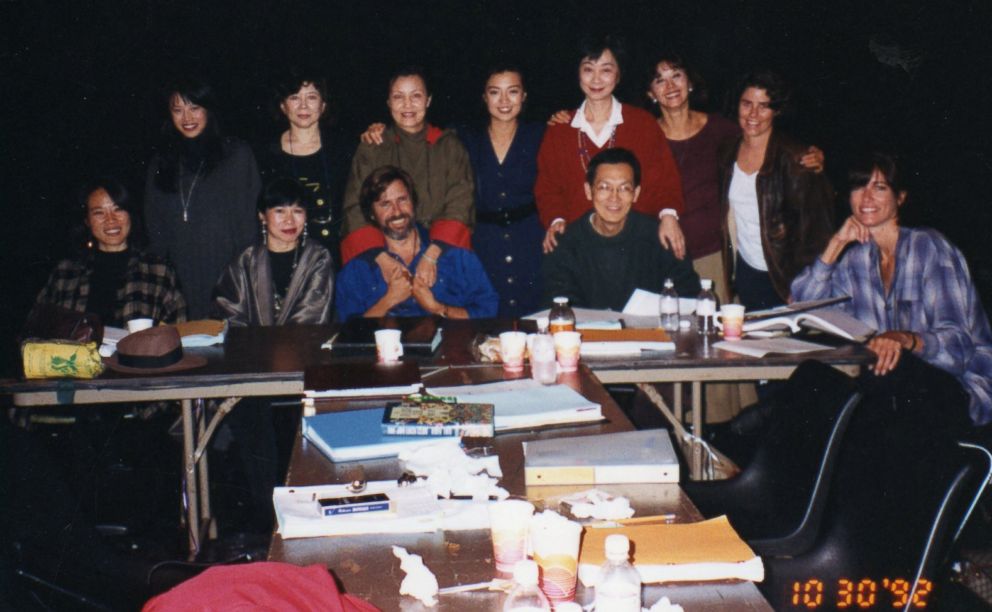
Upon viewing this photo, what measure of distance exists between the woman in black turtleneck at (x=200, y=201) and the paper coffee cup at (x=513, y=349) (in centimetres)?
197

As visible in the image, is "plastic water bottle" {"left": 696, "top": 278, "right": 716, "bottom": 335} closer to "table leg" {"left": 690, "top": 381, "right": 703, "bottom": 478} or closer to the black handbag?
"table leg" {"left": 690, "top": 381, "right": 703, "bottom": 478}

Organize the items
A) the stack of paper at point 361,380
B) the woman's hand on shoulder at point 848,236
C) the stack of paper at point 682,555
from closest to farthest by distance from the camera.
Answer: the stack of paper at point 682,555
the stack of paper at point 361,380
the woman's hand on shoulder at point 848,236

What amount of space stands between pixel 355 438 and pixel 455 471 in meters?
0.31

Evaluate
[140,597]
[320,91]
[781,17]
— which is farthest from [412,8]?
[140,597]

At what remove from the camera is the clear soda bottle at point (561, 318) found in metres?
3.04

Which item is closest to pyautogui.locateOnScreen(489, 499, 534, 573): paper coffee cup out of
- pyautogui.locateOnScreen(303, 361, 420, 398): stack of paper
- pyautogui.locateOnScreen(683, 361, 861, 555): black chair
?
pyautogui.locateOnScreen(683, 361, 861, 555): black chair

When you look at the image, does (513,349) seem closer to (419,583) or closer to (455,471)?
(455,471)

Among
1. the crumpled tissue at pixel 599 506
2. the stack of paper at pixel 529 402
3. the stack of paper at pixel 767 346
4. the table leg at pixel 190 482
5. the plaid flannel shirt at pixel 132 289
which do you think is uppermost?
the plaid flannel shirt at pixel 132 289

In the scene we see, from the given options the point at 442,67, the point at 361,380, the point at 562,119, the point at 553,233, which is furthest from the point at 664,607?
the point at 442,67

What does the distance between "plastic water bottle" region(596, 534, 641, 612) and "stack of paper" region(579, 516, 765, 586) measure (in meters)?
0.12

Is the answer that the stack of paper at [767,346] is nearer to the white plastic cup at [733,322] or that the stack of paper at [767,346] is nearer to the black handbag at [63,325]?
the white plastic cup at [733,322]

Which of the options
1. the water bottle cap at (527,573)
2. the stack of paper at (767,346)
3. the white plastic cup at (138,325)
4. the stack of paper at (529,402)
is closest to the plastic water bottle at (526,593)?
the water bottle cap at (527,573)

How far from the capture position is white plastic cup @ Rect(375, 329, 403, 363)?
2.96m

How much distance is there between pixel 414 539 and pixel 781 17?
186 inches
